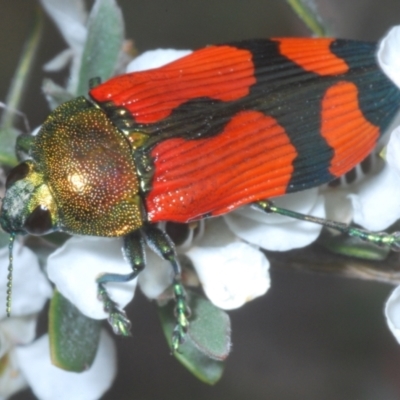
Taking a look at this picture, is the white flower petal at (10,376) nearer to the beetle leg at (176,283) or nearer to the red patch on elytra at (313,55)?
the beetle leg at (176,283)

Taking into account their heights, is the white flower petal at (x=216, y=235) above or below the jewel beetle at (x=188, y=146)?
below

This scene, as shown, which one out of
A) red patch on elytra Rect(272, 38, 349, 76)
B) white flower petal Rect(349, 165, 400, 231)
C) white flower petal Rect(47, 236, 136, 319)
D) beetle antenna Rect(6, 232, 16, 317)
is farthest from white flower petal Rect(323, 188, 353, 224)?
beetle antenna Rect(6, 232, 16, 317)

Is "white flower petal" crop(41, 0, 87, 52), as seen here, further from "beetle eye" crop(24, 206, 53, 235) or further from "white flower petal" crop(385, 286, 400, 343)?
"white flower petal" crop(385, 286, 400, 343)

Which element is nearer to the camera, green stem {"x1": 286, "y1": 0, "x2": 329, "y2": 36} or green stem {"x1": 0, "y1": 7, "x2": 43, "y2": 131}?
green stem {"x1": 286, "y1": 0, "x2": 329, "y2": 36}

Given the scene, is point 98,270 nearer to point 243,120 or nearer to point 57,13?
point 243,120

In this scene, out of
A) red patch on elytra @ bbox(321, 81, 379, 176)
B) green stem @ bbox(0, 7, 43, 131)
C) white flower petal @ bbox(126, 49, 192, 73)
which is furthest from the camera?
green stem @ bbox(0, 7, 43, 131)

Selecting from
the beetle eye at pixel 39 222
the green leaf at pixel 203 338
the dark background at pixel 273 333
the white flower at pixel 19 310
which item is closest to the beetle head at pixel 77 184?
the beetle eye at pixel 39 222

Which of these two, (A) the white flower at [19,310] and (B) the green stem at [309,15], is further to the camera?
(B) the green stem at [309,15]
